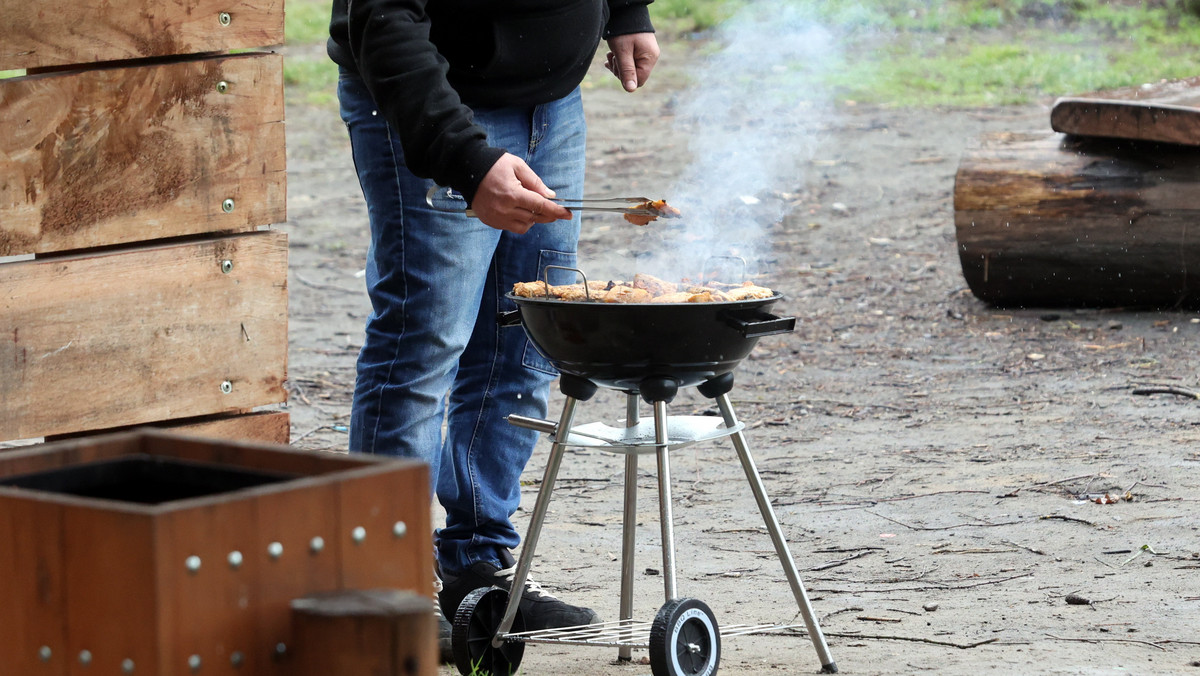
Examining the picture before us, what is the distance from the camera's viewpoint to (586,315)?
100 inches

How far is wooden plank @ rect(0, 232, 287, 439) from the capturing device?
292 centimetres

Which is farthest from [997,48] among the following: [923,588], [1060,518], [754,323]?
[754,323]

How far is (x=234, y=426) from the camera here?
10.5 ft

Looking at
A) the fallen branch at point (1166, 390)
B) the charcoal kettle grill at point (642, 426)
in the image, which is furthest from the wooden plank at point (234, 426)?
the fallen branch at point (1166, 390)

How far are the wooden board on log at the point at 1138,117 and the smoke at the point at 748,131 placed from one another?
5.36 ft

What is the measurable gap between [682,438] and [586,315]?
36 centimetres

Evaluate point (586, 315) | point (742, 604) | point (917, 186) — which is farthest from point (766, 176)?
point (586, 315)

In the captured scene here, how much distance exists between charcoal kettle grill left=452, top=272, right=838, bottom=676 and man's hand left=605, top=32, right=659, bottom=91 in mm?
881

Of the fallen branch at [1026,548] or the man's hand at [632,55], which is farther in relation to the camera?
the fallen branch at [1026,548]

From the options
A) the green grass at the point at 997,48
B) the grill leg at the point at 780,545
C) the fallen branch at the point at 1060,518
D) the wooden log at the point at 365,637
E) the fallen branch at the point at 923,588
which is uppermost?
the green grass at the point at 997,48

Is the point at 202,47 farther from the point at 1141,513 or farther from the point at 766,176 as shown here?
the point at 766,176

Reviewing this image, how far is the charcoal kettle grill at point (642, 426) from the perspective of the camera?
101 inches

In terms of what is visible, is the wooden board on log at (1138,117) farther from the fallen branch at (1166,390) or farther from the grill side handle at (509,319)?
the grill side handle at (509,319)

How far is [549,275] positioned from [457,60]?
56 cm
